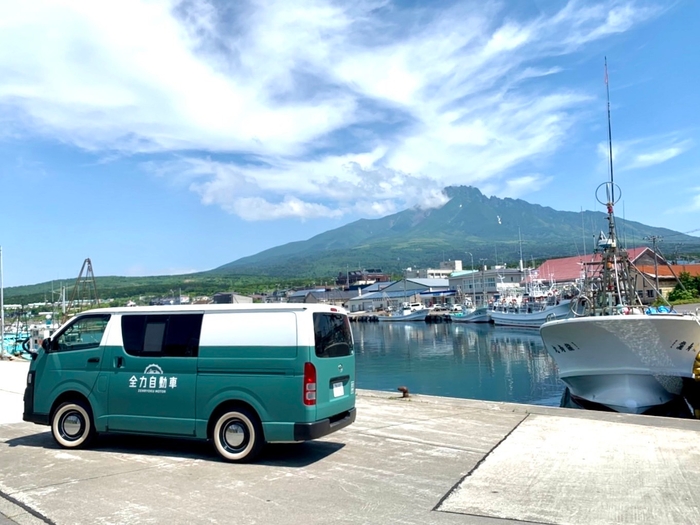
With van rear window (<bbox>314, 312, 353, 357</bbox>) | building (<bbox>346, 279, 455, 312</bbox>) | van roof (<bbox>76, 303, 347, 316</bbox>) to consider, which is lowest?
van rear window (<bbox>314, 312, 353, 357</bbox>)

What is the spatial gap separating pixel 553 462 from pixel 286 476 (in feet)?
10.8

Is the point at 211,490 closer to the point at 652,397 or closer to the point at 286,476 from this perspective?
the point at 286,476

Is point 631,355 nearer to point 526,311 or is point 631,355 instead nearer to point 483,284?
point 526,311

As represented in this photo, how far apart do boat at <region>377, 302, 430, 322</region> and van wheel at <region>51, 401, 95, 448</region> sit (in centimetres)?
9859

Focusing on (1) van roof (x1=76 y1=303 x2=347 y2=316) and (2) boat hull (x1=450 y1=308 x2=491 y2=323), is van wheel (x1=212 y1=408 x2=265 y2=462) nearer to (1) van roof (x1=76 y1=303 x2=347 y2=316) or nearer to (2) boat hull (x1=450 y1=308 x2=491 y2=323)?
(1) van roof (x1=76 y1=303 x2=347 y2=316)

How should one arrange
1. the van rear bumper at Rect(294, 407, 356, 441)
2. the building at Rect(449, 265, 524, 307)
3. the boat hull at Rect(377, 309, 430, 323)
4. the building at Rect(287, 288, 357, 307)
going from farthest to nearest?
the building at Rect(287, 288, 357, 307)
the building at Rect(449, 265, 524, 307)
the boat hull at Rect(377, 309, 430, 323)
the van rear bumper at Rect(294, 407, 356, 441)

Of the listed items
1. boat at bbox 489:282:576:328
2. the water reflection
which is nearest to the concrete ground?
the water reflection

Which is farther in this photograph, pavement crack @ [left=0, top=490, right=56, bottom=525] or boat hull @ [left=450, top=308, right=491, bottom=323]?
boat hull @ [left=450, top=308, right=491, bottom=323]

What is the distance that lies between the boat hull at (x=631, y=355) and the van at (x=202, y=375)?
1121cm

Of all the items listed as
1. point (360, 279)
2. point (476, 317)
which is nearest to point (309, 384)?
point (476, 317)

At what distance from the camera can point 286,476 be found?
7137mm

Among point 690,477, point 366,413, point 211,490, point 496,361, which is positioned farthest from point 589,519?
point 496,361

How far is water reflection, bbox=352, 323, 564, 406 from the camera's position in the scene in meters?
29.6

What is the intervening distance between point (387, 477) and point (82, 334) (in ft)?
15.6
